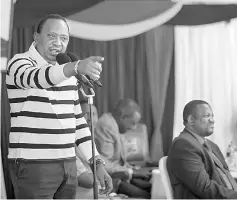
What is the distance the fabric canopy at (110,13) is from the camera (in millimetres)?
5027

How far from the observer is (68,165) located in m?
2.16

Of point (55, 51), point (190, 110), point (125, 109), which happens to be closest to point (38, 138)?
point (55, 51)

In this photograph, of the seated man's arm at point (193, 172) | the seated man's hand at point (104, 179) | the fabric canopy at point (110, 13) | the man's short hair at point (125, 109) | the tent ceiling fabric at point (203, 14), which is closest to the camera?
the seated man's hand at point (104, 179)

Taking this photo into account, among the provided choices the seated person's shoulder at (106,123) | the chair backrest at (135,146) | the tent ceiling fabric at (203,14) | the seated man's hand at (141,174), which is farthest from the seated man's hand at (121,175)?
the tent ceiling fabric at (203,14)

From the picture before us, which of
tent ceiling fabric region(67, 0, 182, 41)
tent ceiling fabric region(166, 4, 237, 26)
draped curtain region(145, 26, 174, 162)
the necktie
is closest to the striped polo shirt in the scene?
the necktie

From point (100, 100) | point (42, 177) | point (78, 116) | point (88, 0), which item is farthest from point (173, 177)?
point (100, 100)

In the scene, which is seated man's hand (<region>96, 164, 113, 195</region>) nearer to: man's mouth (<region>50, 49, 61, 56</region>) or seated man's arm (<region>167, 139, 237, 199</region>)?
man's mouth (<region>50, 49, 61, 56</region>)

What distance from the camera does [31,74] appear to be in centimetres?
200

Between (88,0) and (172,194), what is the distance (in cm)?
235

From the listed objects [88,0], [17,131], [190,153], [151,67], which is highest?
[88,0]

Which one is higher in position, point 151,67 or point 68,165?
point 151,67

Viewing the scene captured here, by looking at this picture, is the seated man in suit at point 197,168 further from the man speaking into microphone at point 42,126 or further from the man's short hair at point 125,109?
the man's short hair at point 125,109

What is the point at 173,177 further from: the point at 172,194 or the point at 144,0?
the point at 144,0

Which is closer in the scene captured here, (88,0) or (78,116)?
(78,116)
